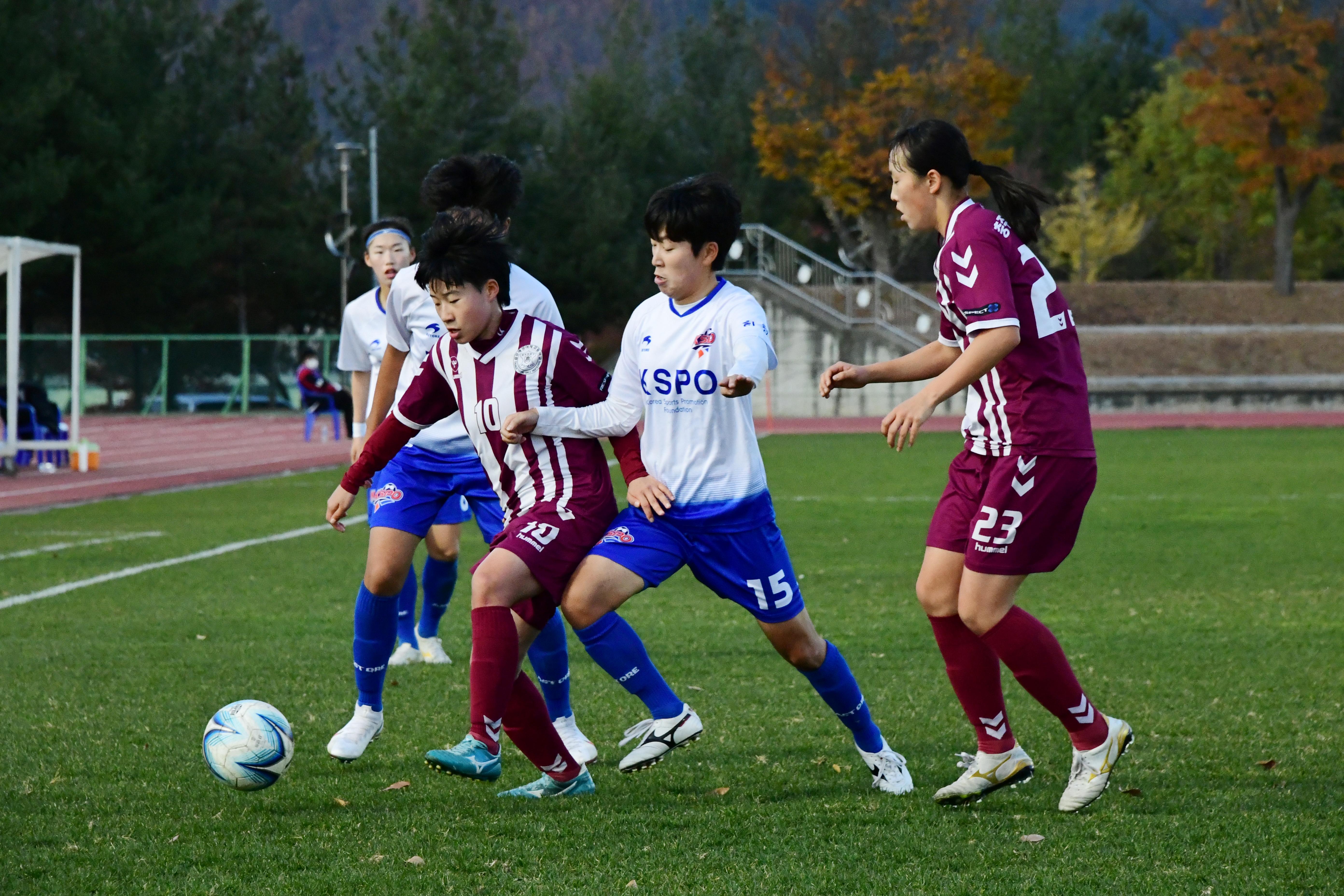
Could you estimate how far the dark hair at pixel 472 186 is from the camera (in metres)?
5.38

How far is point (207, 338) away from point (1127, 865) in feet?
118

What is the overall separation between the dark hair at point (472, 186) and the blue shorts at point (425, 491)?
94 cm

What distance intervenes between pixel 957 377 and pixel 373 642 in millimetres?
2385

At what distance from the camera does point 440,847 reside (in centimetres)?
417

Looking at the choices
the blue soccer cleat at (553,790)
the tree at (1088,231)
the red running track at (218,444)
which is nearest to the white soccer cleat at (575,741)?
the blue soccer cleat at (553,790)

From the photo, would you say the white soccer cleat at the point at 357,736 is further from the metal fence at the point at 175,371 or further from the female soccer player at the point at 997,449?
the metal fence at the point at 175,371

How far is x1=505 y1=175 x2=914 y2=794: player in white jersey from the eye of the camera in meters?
4.51

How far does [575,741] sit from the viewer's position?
5289 millimetres

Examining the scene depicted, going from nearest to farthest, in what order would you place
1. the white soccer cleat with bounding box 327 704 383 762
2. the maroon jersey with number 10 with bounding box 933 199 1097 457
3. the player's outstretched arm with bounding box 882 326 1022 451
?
the player's outstretched arm with bounding box 882 326 1022 451 < the maroon jersey with number 10 with bounding box 933 199 1097 457 < the white soccer cleat with bounding box 327 704 383 762

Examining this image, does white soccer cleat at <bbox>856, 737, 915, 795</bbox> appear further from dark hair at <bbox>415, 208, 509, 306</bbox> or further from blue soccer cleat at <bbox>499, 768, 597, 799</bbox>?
dark hair at <bbox>415, 208, 509, 306</bbox>

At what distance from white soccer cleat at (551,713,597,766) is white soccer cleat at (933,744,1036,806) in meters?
1.19

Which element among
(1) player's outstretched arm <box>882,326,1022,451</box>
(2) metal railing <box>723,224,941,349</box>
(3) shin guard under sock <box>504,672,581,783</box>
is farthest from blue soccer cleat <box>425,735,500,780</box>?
(2) metal railing <box>723,224,941,349</box>

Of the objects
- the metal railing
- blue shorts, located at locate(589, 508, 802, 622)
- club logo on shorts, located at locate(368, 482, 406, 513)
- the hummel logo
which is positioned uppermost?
the metal railing

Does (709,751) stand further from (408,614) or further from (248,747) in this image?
(408,614)
